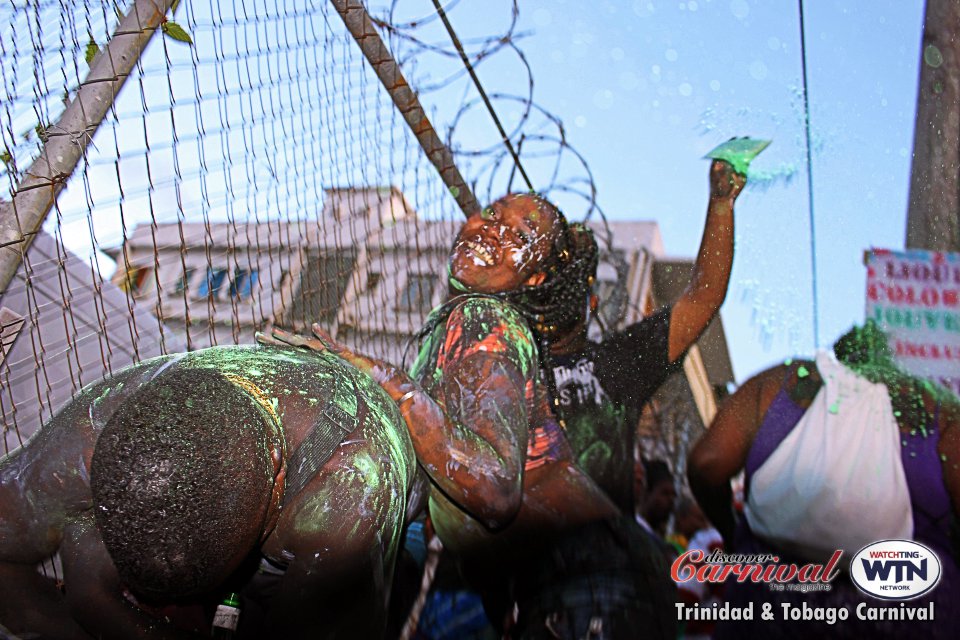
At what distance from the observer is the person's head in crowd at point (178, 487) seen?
0.88 metres

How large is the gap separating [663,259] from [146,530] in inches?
60.3

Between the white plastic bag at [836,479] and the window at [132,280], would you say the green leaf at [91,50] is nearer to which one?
the window at [132,280]

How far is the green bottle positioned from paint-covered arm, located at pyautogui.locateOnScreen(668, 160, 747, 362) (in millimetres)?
1218

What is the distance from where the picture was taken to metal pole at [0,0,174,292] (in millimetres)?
1256

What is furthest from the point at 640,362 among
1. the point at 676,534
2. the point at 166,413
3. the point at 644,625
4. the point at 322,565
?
the point at 166,413

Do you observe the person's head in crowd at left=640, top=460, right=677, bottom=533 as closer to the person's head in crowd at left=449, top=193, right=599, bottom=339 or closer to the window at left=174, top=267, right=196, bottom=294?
the person's head in crowd at left=449, top=193, right=599, bottom=339

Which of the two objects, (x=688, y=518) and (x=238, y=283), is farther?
(x=238, y=283)

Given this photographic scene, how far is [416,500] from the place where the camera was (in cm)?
147

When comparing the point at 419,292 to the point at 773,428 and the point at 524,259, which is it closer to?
the point at 524,259

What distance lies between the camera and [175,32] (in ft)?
5.03

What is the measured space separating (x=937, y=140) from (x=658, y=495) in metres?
1.00

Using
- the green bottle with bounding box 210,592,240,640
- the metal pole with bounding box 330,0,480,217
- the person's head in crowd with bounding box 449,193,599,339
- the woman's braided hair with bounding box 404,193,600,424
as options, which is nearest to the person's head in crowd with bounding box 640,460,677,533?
the woman's braided hair with bounding box 404,193,600,424

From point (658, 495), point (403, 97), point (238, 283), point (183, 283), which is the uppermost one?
point (403, 97)

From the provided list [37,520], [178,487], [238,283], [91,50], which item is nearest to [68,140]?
[91,50]
